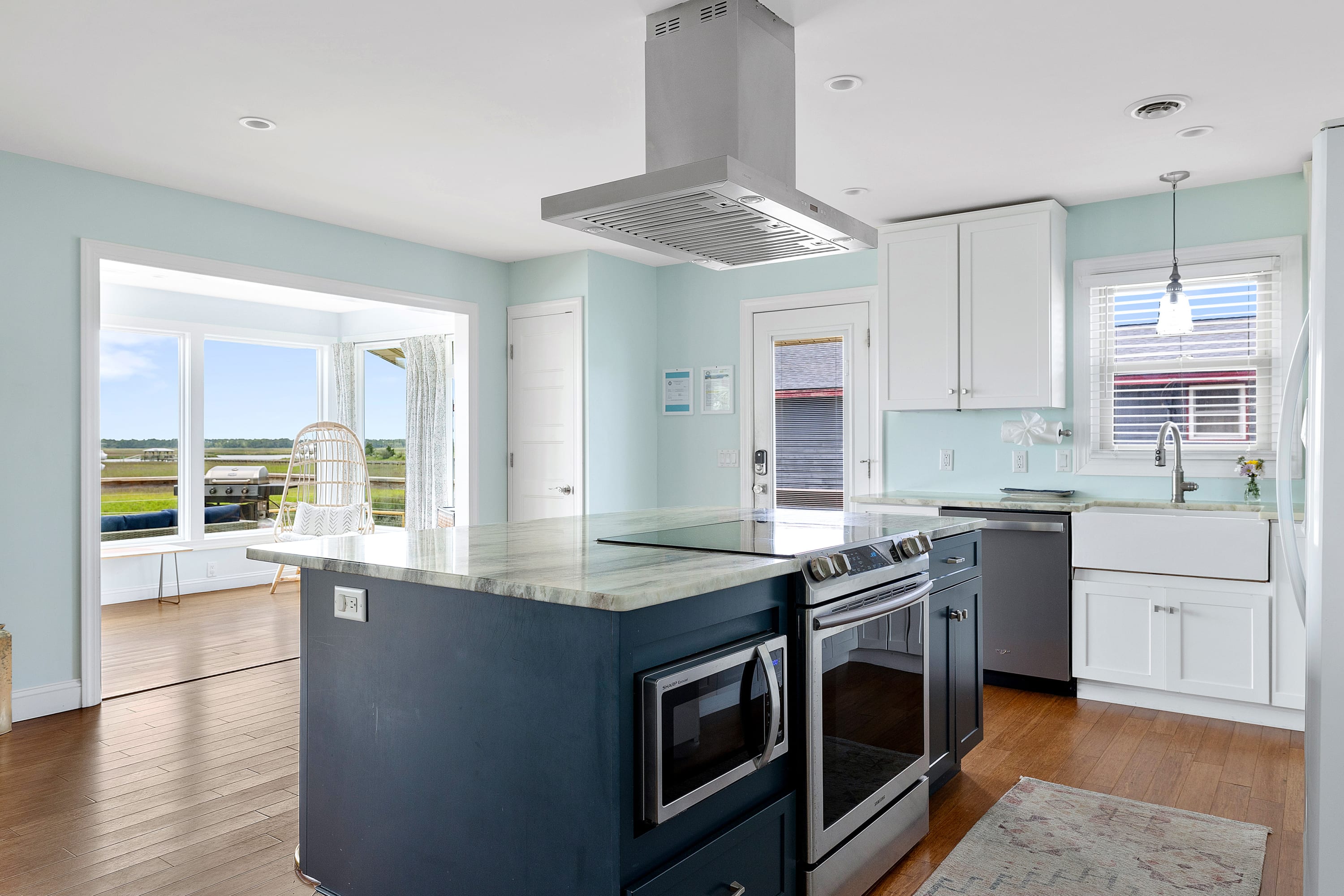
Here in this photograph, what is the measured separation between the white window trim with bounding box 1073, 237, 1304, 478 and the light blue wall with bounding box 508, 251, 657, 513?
2.69 m

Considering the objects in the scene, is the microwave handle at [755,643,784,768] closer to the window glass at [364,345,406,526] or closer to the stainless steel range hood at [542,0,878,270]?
the stainless steel range hood at [542,0,878,270]

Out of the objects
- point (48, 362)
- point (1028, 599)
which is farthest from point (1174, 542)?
point (48, 362)

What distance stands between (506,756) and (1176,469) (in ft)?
11.3

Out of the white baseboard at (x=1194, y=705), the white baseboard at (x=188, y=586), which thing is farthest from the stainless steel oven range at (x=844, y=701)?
the white baseboard at (x=188, y=586)

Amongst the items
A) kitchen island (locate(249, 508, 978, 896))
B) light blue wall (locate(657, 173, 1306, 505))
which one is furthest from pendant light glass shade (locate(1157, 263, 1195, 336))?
kitchen island (locate(249, 508, 978, 896))

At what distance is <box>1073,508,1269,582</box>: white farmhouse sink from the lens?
3.51 metres

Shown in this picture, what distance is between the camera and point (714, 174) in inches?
81.6

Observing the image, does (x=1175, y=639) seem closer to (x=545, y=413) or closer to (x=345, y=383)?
(x=545, y=413)

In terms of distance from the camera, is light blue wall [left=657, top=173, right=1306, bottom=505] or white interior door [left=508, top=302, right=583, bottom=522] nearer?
light blue wall [left=657, top=173, right=1306, bottom=505]

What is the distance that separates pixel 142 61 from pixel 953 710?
3357mm

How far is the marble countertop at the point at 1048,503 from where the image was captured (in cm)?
358

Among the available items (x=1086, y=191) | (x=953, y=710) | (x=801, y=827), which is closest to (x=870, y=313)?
(x=1086, y=191)

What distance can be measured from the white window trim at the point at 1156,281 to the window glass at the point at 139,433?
6343 mm

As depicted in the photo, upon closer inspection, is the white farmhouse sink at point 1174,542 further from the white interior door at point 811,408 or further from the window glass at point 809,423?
the window glass at point 809,423
